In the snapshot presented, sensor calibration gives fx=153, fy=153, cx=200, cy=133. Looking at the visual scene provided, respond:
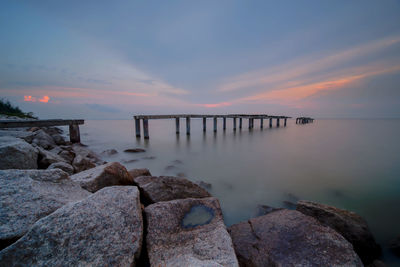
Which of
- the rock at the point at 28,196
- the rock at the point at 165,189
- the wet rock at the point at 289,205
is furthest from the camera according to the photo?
the wet rock at the point at 289,205

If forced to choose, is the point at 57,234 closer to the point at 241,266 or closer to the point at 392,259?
the point at 241,266

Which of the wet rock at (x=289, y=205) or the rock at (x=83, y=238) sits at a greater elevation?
the rock at (x=83, y=238)

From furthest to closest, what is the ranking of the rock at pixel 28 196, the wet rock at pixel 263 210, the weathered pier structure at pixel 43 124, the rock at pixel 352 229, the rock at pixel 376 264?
the weathered pier structure at pixel 43 124 → the wet rock at pixel 263 210 → the rock at pixel 352 229 → the rock at pixel 376 264 → the rock at pixel 28 196

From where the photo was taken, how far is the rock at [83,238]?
1427 mm

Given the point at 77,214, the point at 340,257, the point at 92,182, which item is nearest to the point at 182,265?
the point at 77,214

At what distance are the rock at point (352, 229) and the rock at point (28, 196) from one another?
Answer: 4.37m

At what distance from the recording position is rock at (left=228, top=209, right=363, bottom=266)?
1917mm

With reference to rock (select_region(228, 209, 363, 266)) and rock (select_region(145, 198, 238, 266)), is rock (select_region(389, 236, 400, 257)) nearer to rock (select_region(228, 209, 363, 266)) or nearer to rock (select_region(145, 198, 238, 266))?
rock (select_region(228, 209, 363, 266))

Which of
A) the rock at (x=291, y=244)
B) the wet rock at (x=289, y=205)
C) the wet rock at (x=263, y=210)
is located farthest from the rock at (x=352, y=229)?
the wet rock at (x=289, y=205)

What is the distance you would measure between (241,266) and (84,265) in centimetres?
191

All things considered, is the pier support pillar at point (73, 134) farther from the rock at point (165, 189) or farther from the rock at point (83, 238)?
the rock at point (83, 238)

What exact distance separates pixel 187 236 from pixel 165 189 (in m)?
1.29

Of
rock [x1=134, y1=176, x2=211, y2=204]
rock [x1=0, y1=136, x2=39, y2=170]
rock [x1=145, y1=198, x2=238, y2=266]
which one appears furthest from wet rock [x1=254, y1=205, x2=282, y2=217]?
rock [x1=0, y1=136, x2=39, y2=170]

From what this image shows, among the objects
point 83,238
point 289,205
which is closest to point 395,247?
point 289,205
